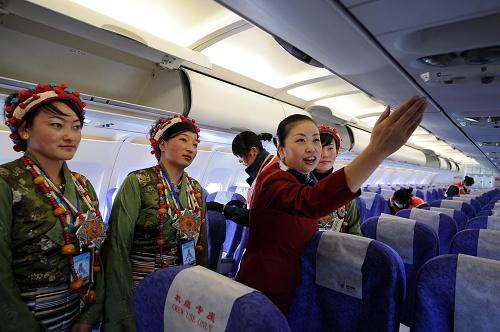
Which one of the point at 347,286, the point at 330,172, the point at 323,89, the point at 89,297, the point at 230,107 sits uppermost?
the point at 323,89

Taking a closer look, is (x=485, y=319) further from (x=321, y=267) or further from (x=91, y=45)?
(x=91, y=45)

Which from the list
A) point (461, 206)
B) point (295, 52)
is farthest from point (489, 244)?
point (461, 206)

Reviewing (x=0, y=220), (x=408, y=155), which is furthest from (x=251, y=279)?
(x=408, y=155)

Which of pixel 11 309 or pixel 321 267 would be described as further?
pixel 321 267

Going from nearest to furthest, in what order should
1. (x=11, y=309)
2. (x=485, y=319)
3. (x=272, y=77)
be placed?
(x=485, y=319), (x=11, y=309), (x=272, y=77)

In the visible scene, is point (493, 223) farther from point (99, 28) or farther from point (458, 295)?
point (99, 28)

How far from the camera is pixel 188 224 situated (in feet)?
6.87

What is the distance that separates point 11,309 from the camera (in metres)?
1.35

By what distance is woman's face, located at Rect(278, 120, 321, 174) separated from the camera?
5.00ft

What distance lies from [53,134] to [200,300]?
1266mm

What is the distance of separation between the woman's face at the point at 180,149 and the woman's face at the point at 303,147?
851mm

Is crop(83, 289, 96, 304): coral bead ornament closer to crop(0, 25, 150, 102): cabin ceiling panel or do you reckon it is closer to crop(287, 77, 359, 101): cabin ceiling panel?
crop(0, 25, 150, 102): cabin ceiling panel

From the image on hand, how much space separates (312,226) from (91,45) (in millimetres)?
2219

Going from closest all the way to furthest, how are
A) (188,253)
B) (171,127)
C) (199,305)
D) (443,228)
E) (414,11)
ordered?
(199,305) < (414,11) < (188,253) < (171,127) < (443,228)
